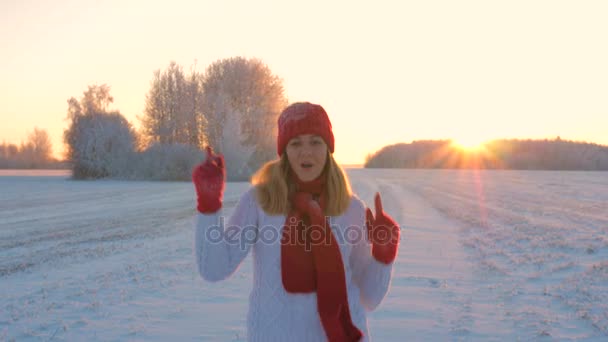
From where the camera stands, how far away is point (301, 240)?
5.63 ft

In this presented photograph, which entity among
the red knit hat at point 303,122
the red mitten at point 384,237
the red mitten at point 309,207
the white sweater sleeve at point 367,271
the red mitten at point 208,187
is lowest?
the white sweater sleeve at point 367,271

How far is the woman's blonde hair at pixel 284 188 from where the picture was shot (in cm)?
178

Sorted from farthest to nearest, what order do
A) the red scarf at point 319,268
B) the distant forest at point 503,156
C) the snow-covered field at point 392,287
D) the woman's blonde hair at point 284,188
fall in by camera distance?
1. the distant forest at point 503,156
2. the snow-covered field at point 392,287
3. the woman's blonde hair at point 284,188
4. the red scarf at point 319,268

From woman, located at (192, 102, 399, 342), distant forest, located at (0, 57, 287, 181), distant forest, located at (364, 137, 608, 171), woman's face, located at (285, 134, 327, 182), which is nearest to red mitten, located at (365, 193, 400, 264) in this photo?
woman, located at (192, 102, 399, 342)

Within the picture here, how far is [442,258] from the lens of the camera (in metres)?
5.79

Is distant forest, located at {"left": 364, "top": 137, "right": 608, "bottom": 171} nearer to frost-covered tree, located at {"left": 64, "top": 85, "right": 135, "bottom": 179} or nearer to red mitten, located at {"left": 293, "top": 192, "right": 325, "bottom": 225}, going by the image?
frost-covered tree, located at {"left": 64, "top": 85, "right": 135, "bottom": 179}

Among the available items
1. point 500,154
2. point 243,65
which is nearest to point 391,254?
point 243,65

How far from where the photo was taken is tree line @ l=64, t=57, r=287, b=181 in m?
28.7

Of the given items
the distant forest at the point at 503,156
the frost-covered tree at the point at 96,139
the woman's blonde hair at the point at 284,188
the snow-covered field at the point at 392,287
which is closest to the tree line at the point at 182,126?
the frost-covered tree at the point at 96,139

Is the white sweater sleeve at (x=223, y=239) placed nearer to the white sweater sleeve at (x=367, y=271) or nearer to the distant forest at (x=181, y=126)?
the white sweater sleeve at (x=367, y=271)

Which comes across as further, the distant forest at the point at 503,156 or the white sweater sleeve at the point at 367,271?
the distant forest at the point at 503,156

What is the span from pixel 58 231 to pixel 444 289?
272 inches

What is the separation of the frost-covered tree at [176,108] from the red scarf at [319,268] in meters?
31.2

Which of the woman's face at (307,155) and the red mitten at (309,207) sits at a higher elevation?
the woman's face at (307,155)
